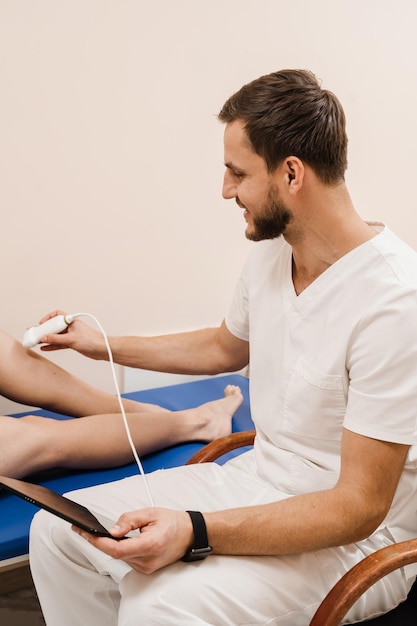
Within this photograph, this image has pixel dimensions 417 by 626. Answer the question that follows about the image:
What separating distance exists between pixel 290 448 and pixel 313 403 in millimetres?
140

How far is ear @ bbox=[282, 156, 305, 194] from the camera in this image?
141 centimetres

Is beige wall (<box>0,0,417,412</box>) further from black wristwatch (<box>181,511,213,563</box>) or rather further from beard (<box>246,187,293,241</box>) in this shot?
black wristwatch (<box>181,511,213,563</box>)

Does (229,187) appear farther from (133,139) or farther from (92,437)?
(133,139)

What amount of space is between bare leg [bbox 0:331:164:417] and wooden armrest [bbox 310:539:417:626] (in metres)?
1.06

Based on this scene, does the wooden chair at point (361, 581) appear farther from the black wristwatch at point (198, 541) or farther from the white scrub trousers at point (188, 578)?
the black wristwatch at point (198, 541)

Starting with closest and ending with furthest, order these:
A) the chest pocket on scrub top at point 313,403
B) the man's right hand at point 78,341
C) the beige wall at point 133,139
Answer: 1. the chest pocket on scrub top at point 313,403
2. the man's right hand at point 78,341
3. the beige wall at point 133,139

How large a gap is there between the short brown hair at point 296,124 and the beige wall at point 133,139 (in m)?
1.05

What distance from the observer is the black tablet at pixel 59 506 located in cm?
113

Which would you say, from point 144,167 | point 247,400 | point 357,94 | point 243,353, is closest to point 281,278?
point 243,353

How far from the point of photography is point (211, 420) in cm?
215

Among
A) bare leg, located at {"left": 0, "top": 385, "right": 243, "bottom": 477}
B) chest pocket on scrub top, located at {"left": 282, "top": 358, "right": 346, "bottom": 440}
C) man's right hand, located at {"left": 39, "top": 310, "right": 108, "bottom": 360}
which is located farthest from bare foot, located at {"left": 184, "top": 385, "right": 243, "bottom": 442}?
chest pocket on scrub top, located at {"left": 282, "top": 358, "right": 346, "bottom": 440}

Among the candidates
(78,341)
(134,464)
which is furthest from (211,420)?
(78,341)

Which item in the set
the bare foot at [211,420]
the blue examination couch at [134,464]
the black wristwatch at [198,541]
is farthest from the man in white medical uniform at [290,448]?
the bare foot at [211,420]

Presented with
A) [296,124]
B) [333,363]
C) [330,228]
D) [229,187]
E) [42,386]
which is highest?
[296,124]
